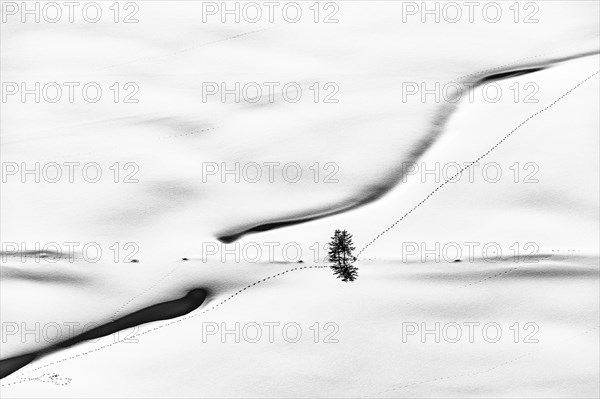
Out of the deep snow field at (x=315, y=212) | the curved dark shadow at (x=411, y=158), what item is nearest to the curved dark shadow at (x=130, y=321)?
the deep snow field at (x=315, y=212)

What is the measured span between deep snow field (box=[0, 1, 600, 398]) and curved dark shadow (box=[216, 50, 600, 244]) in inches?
0.4

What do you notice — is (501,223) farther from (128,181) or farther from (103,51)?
(103,51)

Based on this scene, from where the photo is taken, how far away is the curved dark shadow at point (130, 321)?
3973 millimetres

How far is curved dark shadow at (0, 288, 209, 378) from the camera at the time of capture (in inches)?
156

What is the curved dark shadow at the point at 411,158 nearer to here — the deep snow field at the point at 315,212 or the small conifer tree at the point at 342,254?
the deep snow field at the point at 315,212

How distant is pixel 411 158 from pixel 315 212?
632 mm

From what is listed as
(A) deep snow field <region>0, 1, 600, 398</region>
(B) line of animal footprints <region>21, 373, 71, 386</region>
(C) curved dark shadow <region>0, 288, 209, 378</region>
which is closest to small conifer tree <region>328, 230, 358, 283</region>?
(A) deep snow field <region>0, 1, 600, 398</region>

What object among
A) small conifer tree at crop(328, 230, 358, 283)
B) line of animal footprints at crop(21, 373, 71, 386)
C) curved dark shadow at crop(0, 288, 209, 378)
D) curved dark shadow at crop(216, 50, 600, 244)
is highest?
curved dark shadow at crop(216, 50, 600, 244)

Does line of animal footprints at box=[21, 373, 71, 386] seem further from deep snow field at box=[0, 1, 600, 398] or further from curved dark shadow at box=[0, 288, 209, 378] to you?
curved dark shadow at box=[0, 288, 209, 378]

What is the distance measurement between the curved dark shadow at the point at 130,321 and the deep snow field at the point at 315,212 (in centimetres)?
3

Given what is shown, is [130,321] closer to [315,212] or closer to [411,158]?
[315,212]

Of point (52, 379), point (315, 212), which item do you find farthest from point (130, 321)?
point (315, 212)

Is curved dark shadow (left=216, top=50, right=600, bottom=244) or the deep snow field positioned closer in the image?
the deep snow field

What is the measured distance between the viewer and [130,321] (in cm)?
402
